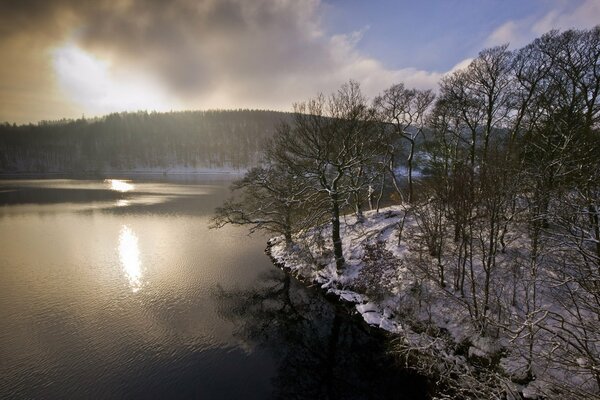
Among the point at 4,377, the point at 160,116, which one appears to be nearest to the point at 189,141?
the point at 160,116

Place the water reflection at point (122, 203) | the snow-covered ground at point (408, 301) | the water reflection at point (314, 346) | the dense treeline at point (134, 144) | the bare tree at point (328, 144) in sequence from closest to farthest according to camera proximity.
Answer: the snow-covered ground at point (408, 301) < the water reflection at point (314, 346) < the bare tree at point (328, 144) < the water reflection at point (122, 203) < the dense treeline at point (134, 144)

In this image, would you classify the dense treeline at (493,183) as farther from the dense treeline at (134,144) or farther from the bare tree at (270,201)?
the dense treeline at (134,144)

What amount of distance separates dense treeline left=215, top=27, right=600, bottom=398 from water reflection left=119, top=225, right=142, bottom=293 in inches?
302

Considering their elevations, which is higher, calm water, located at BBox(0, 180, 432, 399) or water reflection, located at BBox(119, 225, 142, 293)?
water reflection, located at BBox(119, 225, 142, 293)

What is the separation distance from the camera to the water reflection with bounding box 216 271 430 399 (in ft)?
37.8

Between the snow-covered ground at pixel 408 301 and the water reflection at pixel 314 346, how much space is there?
3.71 ft

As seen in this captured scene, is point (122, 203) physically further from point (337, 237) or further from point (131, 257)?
point (337, 237)

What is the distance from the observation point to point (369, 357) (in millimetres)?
13453

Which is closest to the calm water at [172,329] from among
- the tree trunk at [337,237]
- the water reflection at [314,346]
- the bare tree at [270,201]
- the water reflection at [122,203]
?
the water reflection at [314,346]

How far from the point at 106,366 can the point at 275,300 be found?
9.10m

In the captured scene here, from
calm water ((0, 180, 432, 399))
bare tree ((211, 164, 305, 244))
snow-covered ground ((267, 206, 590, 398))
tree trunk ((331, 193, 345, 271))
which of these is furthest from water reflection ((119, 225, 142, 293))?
tree trunk ((331, 193, 345, 271))

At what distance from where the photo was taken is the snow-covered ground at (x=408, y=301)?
10.5 metres

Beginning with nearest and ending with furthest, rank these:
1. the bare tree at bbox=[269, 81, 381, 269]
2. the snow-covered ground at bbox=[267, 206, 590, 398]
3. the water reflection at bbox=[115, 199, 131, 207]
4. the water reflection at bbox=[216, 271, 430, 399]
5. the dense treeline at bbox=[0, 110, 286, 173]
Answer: the snow-covered ground at bbox=[267, 206, 590, 398] → the water reflection at bbox=[216, 271, 430, 399] → the bare tree at bbox=[269, 81, 381, 269] → the water reflection at bbox=[115, 199, 131, 207] → the dense treeline at bbox=[0, 110, 286, 173]

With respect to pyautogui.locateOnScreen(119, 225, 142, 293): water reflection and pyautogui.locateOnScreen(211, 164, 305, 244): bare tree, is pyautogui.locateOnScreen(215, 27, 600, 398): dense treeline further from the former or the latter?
pyautogui.locateOnScreen(119, 225, 142, 293): water reflection
